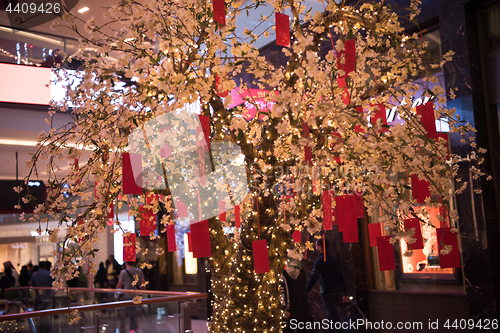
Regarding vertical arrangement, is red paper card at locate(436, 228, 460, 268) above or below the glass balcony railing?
above

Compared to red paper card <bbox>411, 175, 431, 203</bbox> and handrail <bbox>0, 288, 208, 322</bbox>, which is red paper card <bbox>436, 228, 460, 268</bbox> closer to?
red paper card <bbox>411, 175, 431, 203</bbox>

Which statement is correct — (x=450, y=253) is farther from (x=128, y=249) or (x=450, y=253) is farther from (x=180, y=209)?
(x=128, y=249)

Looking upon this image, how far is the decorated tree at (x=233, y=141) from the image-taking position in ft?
6.57

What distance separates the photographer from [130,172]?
206cm

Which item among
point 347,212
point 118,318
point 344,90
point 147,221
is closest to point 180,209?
point 147,221

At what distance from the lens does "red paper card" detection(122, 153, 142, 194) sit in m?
2.05

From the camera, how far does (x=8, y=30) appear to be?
7.04m

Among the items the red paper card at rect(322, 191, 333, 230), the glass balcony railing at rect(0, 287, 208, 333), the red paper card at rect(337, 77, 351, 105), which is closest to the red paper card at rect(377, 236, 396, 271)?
the red paper card at rect(322, 191, 333, 230)

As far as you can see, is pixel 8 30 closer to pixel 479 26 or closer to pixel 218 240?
pixel 218 240

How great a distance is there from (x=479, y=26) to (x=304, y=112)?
336 centimetres

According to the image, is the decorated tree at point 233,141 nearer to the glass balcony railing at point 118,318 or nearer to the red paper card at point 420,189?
the red paper card at point 420,189

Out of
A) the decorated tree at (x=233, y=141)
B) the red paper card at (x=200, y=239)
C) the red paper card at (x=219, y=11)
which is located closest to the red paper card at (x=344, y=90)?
the decorated tree at (x=233, y=141)

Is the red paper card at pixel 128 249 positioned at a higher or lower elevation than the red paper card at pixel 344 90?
lower

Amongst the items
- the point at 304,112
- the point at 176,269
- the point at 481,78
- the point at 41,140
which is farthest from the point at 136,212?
the point at 176,269
